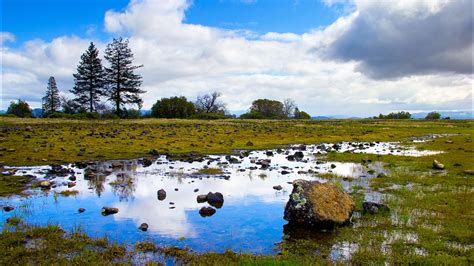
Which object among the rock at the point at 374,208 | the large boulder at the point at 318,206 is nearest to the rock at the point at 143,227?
the large boulder at the point at 318,206

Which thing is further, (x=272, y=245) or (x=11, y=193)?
(x=11, y=193)

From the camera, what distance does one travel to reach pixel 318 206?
454 inches

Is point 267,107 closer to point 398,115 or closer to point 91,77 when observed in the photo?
point 398,115

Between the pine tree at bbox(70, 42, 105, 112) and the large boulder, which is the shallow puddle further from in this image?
the pine tree at bbox(70, 42, 105, 112)

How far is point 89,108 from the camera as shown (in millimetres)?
82750

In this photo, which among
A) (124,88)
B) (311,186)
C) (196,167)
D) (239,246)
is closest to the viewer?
(239,246)

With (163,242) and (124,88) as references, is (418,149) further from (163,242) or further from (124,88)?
(124,88)

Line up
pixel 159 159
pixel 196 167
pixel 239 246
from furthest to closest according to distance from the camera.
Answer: pixel 159 159 < pixel 196 167 < pixel 239 246

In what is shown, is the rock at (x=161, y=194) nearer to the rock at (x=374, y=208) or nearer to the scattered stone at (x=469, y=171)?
the rock at (x=374, y=208)

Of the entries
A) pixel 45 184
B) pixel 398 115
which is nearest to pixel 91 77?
pixel 45 184

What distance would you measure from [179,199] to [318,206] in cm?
573

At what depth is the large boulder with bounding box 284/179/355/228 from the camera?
1133 centimetres

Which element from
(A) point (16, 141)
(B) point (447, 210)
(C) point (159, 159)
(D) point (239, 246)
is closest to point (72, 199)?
(D) point (239, 246)

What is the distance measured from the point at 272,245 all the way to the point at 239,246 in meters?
0.92
